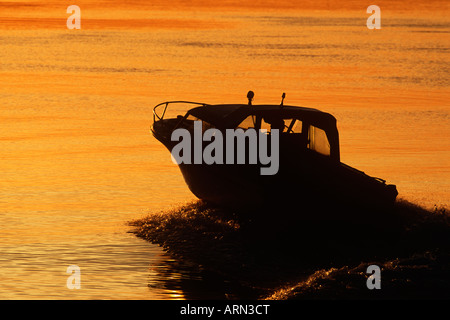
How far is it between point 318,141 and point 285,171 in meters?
1.67

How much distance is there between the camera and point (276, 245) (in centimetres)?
1479

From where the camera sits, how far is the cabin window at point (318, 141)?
52.6ft

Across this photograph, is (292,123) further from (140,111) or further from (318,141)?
(140,111)

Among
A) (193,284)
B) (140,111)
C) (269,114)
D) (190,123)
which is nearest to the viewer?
(193,284)

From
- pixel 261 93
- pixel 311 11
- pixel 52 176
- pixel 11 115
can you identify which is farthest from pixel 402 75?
pixel 311 11

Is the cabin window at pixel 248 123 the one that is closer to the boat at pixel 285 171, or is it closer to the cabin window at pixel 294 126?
the boat at pixel 285 171

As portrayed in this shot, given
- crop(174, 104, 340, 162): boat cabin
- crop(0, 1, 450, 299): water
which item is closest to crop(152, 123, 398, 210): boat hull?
crop(174, 104, 340, 162): boat cabin

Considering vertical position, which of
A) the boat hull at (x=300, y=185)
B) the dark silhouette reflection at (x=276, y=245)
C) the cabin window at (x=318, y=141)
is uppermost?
the cabin window at (x=318, y=141)

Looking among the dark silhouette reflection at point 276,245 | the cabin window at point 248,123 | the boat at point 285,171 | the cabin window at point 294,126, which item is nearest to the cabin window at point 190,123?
the boat at point 285,171

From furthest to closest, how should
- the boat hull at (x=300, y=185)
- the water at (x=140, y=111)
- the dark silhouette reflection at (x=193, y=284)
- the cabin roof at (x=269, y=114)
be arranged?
the cabin roof at (x=269, y=114), the water at (x=140, y=111), the boat hull at (x=300, y=185), the dark silhouette reflection at (x=193, y=284)

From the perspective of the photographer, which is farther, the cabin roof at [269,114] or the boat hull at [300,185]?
the cabin roof at [269,114]

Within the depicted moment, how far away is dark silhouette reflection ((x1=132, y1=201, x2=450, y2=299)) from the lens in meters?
13.5

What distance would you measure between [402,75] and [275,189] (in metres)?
22.9

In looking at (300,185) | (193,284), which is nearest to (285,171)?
(300,185)
